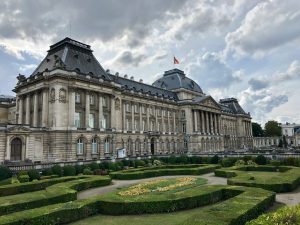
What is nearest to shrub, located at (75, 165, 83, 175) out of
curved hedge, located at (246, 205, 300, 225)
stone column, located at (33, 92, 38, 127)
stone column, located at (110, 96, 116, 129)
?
stone column, located at (33, 92, 38, 127)

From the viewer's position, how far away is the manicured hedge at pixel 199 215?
11.8m

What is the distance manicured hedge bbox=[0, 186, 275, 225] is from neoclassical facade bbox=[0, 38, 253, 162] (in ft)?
103

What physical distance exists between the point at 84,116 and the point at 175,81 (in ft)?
144

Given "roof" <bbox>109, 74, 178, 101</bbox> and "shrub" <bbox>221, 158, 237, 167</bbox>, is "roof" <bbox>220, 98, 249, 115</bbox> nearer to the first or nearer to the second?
"roof" <bbox>109, 74, 178, 101</bbox>

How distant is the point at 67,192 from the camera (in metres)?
19.8

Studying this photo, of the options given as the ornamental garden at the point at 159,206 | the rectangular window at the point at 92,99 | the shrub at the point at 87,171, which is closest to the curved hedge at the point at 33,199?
the ornamental garden at the point at 159,206

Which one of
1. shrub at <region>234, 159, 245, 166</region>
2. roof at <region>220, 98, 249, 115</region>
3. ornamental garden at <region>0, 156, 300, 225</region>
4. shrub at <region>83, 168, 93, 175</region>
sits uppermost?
roof at <region>220, 98, 249, 115</region>

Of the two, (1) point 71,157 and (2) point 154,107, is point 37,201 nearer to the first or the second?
(1) point 71,157

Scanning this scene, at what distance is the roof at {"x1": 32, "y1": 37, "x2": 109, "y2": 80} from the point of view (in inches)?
1996

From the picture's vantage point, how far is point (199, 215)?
39.4 feet

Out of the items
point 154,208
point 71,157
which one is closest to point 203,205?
point 154,208

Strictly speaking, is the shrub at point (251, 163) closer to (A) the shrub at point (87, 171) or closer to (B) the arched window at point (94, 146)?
(A) the shrub at point (87, 171)

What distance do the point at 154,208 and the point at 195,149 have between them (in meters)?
67.7

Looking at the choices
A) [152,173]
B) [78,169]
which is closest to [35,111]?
[78,169]
